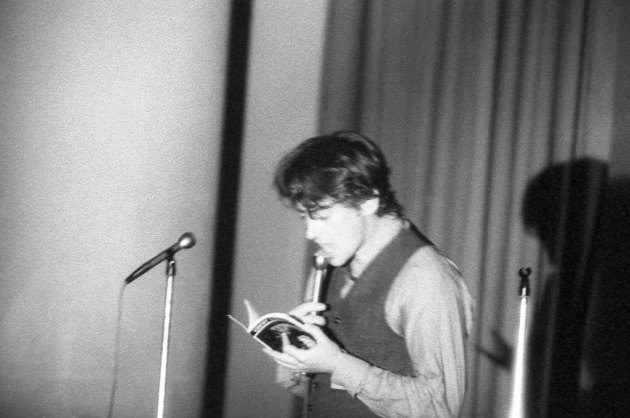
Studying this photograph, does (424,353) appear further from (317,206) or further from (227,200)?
(227,200)

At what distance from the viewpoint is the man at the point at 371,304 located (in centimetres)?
190

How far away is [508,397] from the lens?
361 cm

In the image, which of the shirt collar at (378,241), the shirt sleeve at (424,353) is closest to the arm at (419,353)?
the shirt sleeve at (424,353)

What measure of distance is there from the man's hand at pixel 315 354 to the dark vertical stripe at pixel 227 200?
6.09 ft

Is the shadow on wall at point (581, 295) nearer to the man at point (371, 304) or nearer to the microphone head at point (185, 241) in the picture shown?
the man at point (371, 304)

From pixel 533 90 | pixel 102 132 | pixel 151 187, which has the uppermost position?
pixel 533 90

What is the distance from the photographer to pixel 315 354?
78.4 inches

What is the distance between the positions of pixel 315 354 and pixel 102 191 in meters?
2.02

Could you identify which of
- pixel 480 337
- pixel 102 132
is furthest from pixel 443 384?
pixel 102 132

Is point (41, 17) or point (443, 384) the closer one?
point (443, 384)

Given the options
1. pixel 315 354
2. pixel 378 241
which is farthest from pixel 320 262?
pixel 315 354

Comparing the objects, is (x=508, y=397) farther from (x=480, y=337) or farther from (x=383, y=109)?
(x=383, y=109)

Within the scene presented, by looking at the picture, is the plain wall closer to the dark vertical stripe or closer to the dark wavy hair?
the dark vertical stripe

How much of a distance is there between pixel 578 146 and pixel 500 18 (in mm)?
664
